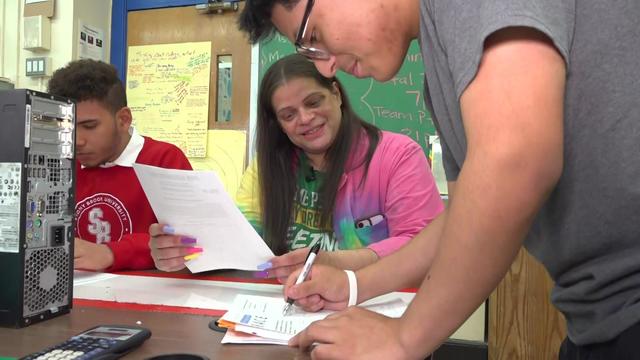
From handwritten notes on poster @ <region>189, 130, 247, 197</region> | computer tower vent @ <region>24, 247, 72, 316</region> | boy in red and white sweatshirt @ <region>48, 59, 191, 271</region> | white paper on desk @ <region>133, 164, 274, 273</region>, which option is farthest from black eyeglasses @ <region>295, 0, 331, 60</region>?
handwritten notes on poster @ <region>189, 130, 247, 197</region>

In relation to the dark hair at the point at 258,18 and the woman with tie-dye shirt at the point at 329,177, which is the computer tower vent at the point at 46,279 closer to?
the dark hair at the point at 258,18

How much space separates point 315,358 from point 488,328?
5.29 feet

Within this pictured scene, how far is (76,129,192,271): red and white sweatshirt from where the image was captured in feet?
5.02

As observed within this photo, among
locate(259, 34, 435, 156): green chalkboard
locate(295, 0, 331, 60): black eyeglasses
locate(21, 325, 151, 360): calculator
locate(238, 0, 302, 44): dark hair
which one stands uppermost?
locate(259, 34, 435, 156): green chalkboard

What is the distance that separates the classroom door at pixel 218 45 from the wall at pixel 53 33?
0.32 m

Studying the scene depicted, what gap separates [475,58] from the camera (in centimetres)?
43

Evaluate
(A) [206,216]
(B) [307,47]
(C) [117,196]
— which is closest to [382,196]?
(A) [206,216]

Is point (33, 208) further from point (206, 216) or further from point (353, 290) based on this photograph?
point (353, 290)

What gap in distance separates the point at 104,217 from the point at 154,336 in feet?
3.37

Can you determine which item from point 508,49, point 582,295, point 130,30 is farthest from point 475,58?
point 130,30

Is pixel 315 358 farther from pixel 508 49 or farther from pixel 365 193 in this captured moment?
pixel 365 193

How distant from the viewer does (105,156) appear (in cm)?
157

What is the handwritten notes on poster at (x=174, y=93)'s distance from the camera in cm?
253

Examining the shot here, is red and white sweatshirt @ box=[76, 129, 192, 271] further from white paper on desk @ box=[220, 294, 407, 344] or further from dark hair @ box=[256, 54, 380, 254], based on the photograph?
white paper on desk @ box=[220, 294, 407, 344]
